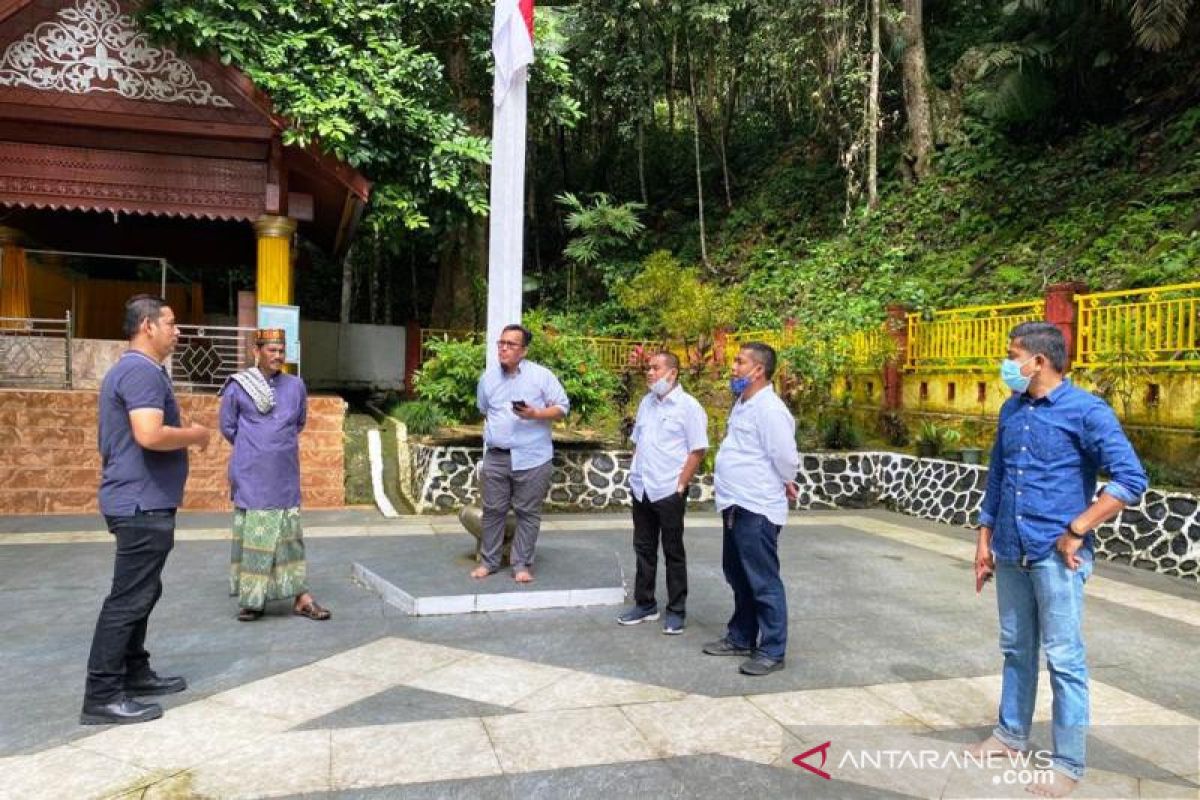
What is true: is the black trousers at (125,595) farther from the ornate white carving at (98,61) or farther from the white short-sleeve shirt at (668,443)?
the ornate white carving at (98,61)

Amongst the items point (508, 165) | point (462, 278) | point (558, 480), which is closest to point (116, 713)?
point (508, 165)

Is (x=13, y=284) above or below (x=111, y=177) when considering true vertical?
below

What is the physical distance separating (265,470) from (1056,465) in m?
4.14

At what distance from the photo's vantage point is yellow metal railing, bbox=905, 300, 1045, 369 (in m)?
10.1

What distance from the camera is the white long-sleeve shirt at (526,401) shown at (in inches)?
220

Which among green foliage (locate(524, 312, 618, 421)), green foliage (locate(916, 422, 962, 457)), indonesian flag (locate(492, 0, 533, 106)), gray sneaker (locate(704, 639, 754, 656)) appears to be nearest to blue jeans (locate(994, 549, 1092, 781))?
gray sneaker (locate(704, 639, 754, 656))

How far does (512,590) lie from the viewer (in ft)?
17.5

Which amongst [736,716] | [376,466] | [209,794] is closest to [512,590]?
[736,716]

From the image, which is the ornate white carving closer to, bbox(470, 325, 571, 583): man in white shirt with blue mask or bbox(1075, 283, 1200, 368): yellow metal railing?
bbox(470, 325, 571, 583): man in white shirt with blue mask

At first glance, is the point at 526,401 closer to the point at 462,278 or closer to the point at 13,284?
the point at 13,284

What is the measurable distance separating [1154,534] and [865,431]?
16.3 ft

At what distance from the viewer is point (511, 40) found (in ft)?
20.7

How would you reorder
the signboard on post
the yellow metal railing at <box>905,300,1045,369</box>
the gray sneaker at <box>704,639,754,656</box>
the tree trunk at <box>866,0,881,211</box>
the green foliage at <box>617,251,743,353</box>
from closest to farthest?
the gray sneaker at <box>704,639,754,656</box> < the signboard on post < the yellow metal railing at <box>905,300,1045,369</box> < the green foliage at <box>617,251,743,353</box> < the tree trunk at <box>866,0,881,211</box>

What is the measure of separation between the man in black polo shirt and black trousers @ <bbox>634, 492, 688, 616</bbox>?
2476mm
